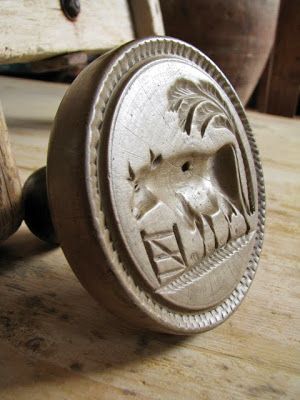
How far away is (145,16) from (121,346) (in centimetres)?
122

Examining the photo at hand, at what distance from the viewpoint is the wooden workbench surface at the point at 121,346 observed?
1.98 ft

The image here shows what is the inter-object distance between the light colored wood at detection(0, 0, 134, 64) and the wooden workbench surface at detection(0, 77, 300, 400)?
0.48 meters

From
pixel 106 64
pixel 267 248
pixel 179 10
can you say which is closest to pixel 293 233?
pixel 267 248

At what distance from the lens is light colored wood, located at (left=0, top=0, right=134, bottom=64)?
42.8 inches

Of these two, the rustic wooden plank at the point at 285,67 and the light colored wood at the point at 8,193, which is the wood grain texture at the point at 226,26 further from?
the light colored wood at the point at 8,193

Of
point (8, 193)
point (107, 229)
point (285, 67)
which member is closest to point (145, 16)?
point (8, 193)

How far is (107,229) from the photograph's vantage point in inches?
22.3

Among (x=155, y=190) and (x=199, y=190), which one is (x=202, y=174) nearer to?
(x=199, y=190)

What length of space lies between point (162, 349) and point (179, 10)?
186 cm

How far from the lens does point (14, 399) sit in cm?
57

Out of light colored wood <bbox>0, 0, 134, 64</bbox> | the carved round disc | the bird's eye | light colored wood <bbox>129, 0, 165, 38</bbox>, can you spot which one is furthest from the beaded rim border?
light colored wood <bbox>129, 0, 165, 38</bbox>

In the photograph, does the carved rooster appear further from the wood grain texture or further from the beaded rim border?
the wood grain texture

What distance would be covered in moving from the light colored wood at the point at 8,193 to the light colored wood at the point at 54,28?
0.30 metres

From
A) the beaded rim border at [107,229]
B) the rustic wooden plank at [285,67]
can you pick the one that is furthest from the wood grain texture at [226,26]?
the beaded rim border at [107,229]
